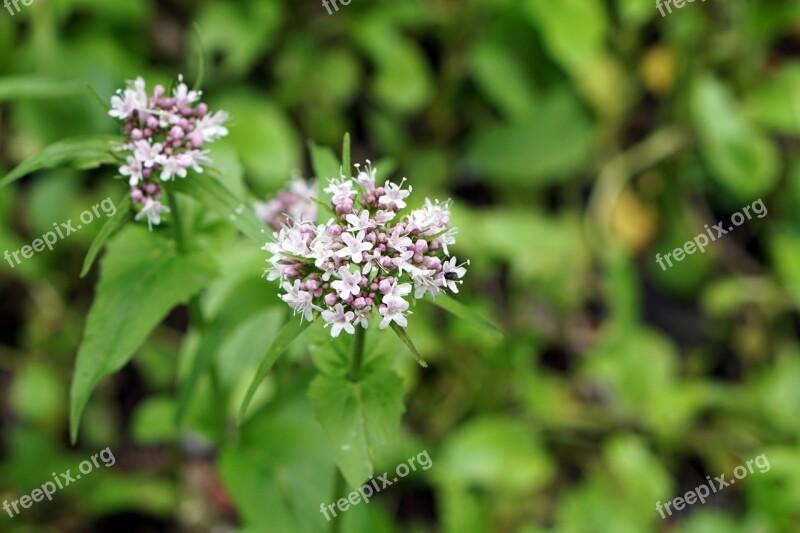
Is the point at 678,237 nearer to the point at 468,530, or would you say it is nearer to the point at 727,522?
the point at 727,522

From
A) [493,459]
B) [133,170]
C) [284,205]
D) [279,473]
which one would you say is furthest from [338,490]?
[493,459]

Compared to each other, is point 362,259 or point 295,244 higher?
point 295,244

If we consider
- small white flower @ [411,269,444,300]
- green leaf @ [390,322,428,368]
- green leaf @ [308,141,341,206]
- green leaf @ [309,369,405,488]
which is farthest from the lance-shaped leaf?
green leaf @ [308,141,341,206]

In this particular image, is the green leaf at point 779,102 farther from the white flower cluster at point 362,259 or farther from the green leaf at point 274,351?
the green leaf at point 274,351

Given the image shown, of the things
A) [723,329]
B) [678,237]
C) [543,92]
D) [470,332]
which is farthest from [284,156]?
[723,329]

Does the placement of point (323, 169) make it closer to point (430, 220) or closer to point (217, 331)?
point (430, 220)

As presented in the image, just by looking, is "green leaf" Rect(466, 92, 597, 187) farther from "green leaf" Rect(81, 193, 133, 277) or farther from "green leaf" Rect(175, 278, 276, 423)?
"green leaf" Rect(81, 193, 133, 277)
